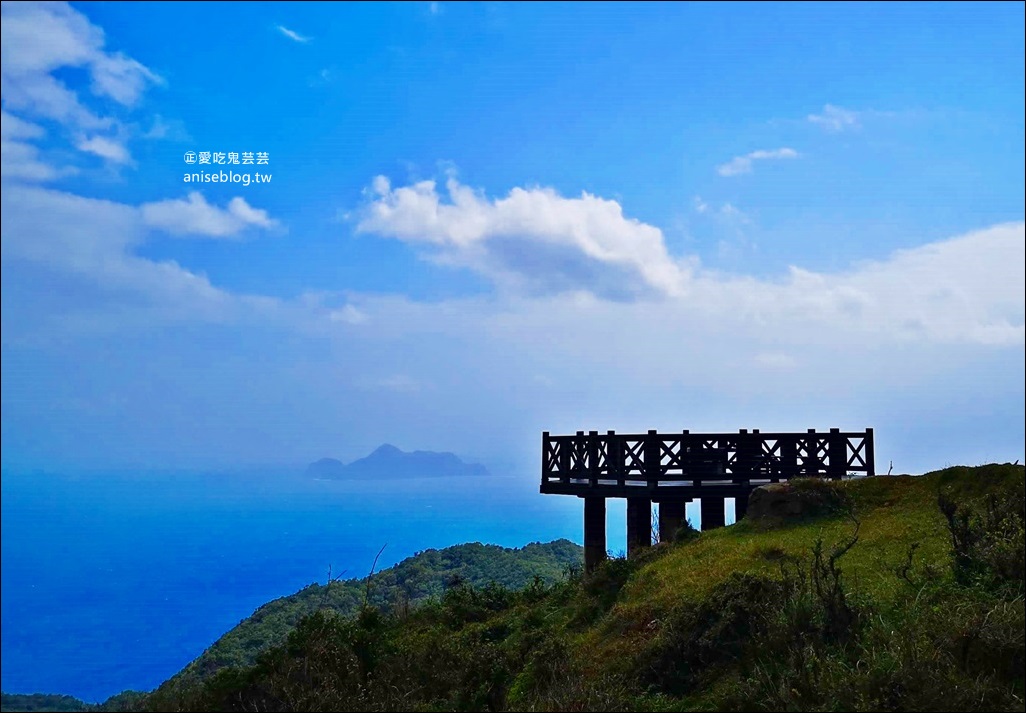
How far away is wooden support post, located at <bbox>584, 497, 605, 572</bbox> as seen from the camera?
24.5 metres

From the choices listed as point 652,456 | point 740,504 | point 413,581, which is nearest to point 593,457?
point 652,456

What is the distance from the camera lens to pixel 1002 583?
38.3 ft

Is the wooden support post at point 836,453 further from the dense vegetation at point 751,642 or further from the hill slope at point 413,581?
the hill slope at point 413,581

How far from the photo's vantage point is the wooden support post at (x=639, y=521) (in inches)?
934

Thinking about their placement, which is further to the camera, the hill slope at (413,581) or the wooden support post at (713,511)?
the hill slope at (413,581)

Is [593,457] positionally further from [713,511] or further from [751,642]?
[751,642]

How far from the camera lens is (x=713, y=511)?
23.5 metres

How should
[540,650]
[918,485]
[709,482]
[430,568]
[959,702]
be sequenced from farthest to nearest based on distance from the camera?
[430,568], [709,482], [918,485], [540,650], [959,702]

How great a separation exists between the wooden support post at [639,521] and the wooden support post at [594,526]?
88cm

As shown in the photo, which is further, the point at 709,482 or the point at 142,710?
the point at 709,482

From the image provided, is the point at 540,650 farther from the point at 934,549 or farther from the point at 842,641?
the point at 934,549

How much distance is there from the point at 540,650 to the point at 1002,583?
658 centimetres

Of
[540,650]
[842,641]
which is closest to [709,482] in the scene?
[540,650]

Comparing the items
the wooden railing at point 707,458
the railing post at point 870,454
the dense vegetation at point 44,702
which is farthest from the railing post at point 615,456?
the dense vegetation at point 44,702
